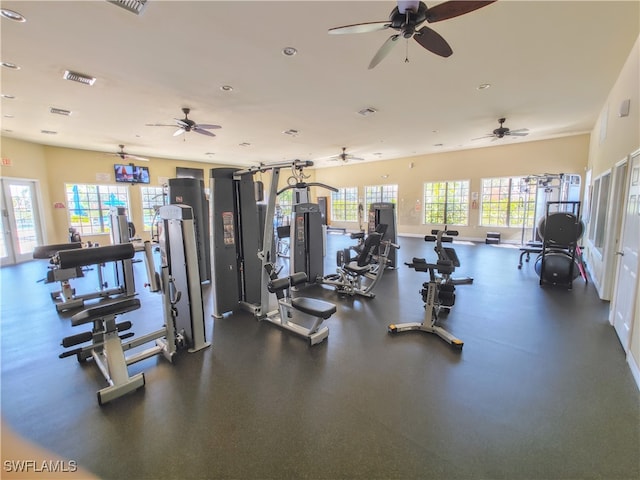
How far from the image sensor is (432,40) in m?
2.38

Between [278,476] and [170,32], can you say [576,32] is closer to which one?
[170,32]

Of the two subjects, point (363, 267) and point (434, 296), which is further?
point (363, 267)

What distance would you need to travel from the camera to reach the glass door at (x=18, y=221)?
6.84 metres

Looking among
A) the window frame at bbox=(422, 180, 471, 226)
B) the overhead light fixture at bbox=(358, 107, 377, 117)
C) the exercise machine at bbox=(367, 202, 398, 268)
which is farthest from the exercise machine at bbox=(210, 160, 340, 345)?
the window frame at bbox=(422, 180, 471, 226)

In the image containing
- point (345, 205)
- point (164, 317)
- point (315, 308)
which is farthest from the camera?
point (345, 205)

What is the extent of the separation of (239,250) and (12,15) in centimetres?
313

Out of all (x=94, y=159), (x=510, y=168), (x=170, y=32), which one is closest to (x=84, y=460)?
(x=170, y=32)

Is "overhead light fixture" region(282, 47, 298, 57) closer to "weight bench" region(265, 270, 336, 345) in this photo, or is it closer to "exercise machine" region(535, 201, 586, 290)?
"weight bench" region(265, 270, 336, 345)

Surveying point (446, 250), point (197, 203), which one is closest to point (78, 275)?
point (197, 203)

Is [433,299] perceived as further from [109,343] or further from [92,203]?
[92,203]

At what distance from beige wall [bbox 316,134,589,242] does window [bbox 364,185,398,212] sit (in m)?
0.20

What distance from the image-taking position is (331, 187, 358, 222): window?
1379cm

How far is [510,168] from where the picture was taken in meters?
9.21

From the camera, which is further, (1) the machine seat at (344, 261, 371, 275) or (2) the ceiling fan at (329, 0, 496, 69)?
(1) the machine seat at (344, 261, 371, 275)
